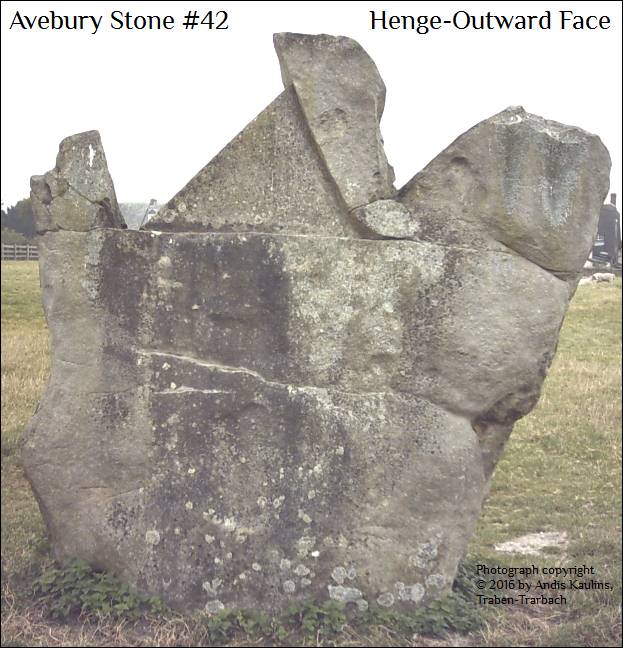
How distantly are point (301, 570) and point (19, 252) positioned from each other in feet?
74.2

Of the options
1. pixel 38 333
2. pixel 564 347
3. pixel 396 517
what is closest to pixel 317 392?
pixel 396 517

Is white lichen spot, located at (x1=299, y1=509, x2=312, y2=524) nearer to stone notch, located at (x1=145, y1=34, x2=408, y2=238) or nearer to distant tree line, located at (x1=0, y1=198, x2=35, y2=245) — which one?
stone notch, located at (x1=145, y1=34, x2=408, y2=238)

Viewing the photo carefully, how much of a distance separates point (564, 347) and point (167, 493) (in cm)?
1142

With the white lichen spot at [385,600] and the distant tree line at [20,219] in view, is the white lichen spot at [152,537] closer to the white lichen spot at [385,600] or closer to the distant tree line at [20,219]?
the white lichen spot at [385,600]

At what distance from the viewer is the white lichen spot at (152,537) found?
6094mm

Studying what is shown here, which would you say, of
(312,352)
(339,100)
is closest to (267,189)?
(339,100)

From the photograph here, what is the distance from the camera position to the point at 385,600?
19.4 feet

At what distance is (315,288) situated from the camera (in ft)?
20.1

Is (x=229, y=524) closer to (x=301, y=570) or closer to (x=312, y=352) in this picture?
(x=301, y=570)

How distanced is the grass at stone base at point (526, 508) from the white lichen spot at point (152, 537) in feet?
1.70

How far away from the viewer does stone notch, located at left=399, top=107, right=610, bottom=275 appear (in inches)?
242

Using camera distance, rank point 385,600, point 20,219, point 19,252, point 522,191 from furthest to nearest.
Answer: point 20,219 → point 19,252 → point 522,191 → point 385,600

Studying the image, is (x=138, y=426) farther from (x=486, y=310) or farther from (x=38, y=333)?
(x=38, y=333)

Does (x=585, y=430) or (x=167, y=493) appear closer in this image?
(x=167, y=493)
